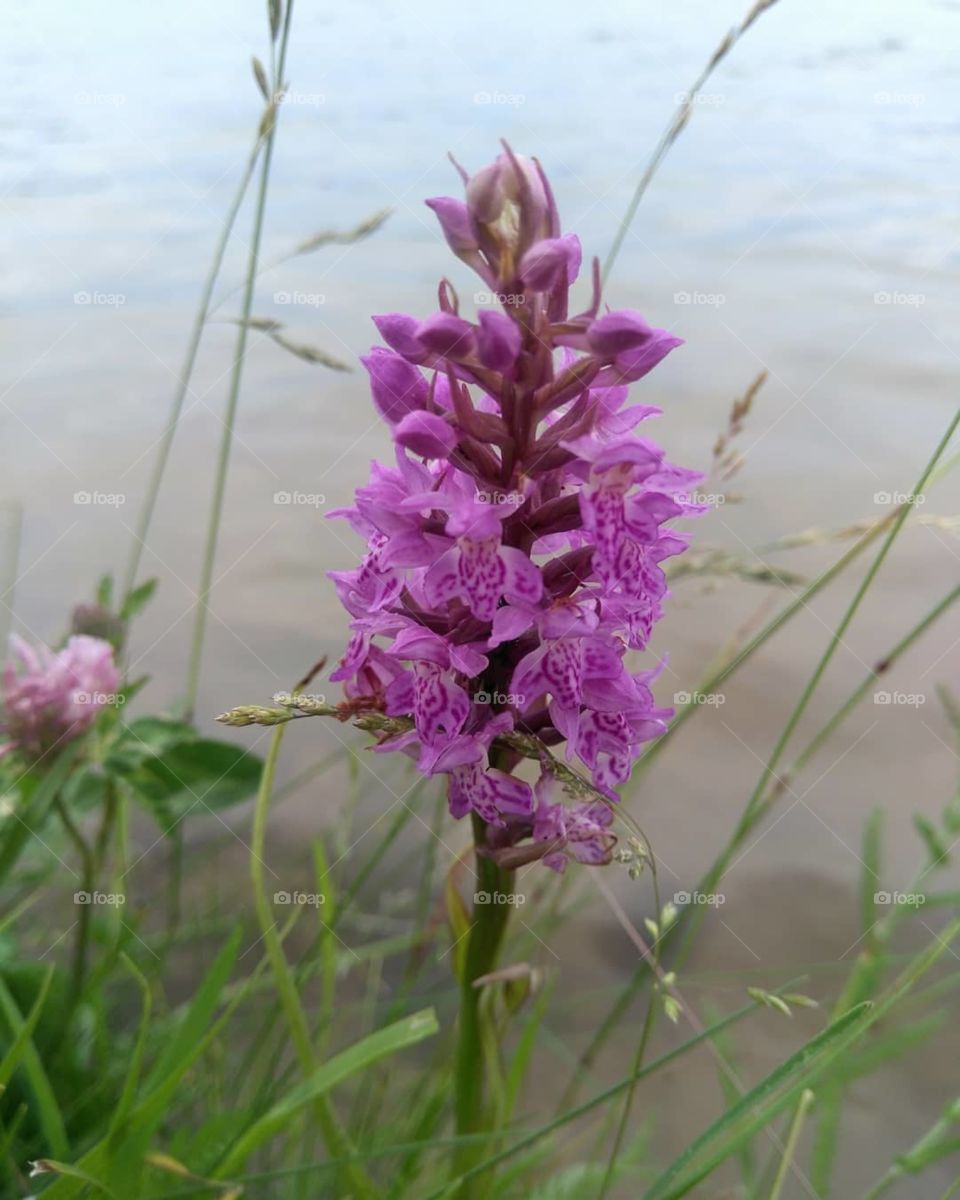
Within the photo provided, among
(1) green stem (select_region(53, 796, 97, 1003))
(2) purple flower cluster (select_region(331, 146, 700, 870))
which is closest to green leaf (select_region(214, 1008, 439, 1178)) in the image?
(2) purple flower cluster (select_region(331, 146, 700, 870))

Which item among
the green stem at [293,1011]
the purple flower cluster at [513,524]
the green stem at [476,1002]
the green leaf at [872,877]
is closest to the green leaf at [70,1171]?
the green stem at [293,1011]

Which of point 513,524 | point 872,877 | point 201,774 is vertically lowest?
point 872,877

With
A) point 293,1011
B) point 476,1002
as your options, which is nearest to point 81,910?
point 293,1011

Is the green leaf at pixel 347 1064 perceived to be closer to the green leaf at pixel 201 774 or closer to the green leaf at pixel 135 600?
the green leaf at pixel 201 774

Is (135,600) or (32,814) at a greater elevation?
(135,600)

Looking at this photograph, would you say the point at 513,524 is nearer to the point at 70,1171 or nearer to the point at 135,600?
the point at 70,1171

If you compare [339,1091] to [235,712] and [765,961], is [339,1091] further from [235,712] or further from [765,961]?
[235,712]

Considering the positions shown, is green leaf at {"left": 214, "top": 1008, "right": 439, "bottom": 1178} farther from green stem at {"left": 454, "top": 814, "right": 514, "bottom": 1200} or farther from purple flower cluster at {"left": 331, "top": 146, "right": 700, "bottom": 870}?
purple flower cluster at {"left": 331, "top": 146, "right": 700, "bottom": 870}
